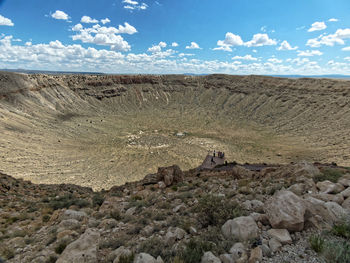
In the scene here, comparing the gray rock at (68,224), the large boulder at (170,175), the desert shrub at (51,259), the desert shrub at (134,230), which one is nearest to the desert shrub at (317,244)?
the desert shrub at (134,230)

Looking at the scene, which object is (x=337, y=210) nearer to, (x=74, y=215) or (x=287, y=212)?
(x=287, y=212)

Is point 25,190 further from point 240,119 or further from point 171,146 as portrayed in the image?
point 240,119

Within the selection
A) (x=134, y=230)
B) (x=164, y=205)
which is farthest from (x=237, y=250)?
(x=164, y=205)

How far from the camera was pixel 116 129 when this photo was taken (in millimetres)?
47750

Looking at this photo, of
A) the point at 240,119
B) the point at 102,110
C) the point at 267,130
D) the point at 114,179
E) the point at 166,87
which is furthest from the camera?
the point at 166,87

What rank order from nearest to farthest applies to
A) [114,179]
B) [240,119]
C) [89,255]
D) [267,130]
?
[89,255] → [114,179] → [267,130] → [240,119]

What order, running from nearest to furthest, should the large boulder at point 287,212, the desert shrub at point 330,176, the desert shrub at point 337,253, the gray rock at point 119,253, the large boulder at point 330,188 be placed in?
the desert shrub at point 337,253 < the gray rock at point 119,253 < the large boulder at point 287,212 < the large boulder at point 330,188 < the desert shrub at point 330,176

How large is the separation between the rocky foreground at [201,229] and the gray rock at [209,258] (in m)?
0.02

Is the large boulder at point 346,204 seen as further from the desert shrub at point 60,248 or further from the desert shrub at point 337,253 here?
the desert shrub at point 60,248

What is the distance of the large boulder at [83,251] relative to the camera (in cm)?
399

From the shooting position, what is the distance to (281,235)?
3.88 m

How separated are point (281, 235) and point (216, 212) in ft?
4.96

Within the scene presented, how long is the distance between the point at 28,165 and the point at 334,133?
47179 mm

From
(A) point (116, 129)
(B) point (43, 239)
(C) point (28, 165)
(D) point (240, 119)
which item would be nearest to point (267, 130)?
(D) point (240, 119)
